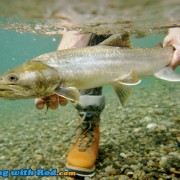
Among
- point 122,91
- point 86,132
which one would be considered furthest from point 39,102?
point 122,91

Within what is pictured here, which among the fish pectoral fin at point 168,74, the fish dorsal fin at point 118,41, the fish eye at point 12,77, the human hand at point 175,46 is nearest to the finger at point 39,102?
the fish eye at point 12,77

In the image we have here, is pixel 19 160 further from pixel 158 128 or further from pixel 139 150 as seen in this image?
pixel 158 128

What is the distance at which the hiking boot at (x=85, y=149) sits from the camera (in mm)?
3730

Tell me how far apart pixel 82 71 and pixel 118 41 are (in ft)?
2.89

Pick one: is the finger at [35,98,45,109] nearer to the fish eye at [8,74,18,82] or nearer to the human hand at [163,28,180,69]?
the fish eye at [8,74,18,82]

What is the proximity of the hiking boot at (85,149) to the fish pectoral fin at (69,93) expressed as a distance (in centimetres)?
136

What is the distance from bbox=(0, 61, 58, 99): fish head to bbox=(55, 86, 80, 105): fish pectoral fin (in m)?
0.10

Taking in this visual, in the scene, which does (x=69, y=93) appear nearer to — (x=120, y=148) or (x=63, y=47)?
(x=63, y=47)

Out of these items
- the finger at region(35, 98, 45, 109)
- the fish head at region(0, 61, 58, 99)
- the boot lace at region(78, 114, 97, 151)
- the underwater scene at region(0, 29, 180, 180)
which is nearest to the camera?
the fish head at region(0, 61, 58, 99)

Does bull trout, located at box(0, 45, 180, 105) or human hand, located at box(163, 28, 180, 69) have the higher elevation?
human hand, located at box(163, 28, 180, 69)

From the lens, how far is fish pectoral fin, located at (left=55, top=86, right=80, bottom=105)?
2.84 meters

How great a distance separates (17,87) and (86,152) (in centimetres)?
182

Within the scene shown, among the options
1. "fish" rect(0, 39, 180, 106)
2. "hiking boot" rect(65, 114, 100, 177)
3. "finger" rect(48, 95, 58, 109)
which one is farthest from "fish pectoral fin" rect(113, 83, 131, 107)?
"finger" rect(48, 95, 58, 109)

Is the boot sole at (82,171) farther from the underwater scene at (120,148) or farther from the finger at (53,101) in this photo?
the finger at (53,101)
